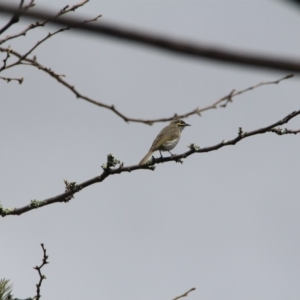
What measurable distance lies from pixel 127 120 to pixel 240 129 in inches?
107

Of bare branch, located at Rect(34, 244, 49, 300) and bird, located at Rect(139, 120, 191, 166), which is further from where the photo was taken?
bird, located at Rect(139, 120, 191, 166)

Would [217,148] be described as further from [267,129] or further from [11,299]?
[11,299]

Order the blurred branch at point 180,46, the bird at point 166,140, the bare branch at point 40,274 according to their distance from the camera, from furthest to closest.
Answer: the bird at point 166,140 → the bare branch at point 40,274 → the blurred branch at point 180,46

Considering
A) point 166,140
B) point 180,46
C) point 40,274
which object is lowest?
point 180,46

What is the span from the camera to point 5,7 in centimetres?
85

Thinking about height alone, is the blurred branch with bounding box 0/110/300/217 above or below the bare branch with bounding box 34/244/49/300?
above

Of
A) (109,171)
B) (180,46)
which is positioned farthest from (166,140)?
(180,46)

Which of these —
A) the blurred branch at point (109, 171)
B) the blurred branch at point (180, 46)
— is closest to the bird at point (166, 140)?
the blurred branch at point (109, 171)

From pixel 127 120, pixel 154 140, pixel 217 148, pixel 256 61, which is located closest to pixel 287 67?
pixel 256 61

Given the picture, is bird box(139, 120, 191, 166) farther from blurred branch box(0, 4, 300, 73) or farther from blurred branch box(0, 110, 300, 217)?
blurred branch box(0, 4, 300, 73)

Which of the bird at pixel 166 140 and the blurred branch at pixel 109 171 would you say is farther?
the bird at pixel 166 140

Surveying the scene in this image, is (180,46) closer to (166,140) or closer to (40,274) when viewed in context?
(40,274)

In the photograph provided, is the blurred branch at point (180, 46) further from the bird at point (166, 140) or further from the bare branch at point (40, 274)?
the bird at point (166, 140)

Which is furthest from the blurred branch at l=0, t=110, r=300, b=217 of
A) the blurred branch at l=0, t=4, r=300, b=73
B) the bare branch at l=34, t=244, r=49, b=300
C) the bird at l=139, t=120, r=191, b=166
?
the bird at l=139, t=120, r=191, b=166
